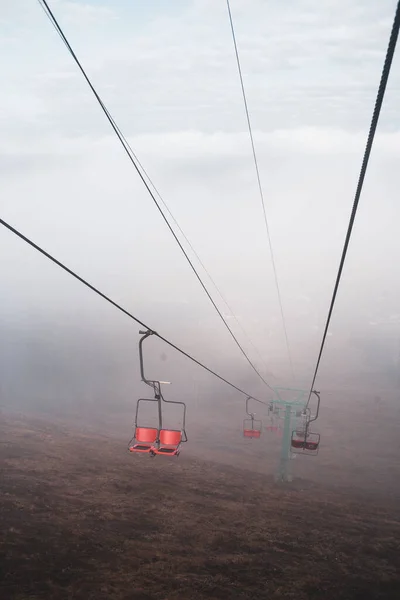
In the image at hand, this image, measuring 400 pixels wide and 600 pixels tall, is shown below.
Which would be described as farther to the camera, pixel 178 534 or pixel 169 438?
pixel 178 534

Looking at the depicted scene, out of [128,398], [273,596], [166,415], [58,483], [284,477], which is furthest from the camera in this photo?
[128,398]

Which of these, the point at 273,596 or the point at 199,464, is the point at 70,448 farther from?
the point at 273,596

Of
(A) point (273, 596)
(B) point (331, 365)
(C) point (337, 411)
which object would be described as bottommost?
(A) point (273, 596)

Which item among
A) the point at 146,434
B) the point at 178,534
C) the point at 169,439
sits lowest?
the point at 178,534

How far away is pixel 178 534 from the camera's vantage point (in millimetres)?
35688

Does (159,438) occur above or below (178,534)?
above

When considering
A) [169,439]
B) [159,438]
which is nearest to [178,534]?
[169,439]

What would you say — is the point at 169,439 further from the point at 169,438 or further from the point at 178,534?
the point at 178,534

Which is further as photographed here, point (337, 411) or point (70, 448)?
point (337, 411)

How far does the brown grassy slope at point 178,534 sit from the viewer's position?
91.1ft

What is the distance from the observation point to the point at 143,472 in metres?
52.9

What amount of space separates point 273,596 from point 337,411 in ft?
251

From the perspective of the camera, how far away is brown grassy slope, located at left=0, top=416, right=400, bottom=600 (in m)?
27.8

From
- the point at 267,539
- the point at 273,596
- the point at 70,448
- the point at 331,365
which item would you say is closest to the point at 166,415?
the point at 70,448
